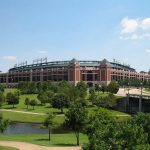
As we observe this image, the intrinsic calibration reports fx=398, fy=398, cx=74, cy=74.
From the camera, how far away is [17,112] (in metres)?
115

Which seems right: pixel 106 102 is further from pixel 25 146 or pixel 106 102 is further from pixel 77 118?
pixel 25 146

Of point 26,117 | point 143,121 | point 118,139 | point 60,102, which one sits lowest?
point 26,117

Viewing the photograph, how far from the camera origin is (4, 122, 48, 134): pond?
8238cm

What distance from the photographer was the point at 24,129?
291 ft

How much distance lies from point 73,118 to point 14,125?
135 feet

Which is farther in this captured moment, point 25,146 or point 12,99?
point 12,99

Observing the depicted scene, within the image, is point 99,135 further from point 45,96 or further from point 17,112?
point 45,96

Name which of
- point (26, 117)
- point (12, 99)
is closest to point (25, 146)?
point (26, 117)

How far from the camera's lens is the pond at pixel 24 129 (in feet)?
270

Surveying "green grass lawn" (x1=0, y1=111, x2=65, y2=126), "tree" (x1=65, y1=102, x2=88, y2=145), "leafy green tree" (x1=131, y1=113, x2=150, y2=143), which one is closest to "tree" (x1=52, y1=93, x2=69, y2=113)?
"green grass lawn" (x1=0, y1=111, x2=65, y2=126)

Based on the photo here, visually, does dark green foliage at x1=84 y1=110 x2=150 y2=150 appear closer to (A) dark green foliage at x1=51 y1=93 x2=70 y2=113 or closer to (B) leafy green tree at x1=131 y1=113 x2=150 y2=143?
(B) leafy green tree at x1=131 y1=113 x2=150 y2=143

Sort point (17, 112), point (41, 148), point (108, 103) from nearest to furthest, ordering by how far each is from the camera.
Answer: point (41, 148), point (17, 112), point (108, 103)

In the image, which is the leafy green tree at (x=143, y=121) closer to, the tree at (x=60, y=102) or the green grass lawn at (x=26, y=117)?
the green grass lawn at (x=26, y=117)

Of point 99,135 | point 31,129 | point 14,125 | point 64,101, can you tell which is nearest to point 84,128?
point 99,135
